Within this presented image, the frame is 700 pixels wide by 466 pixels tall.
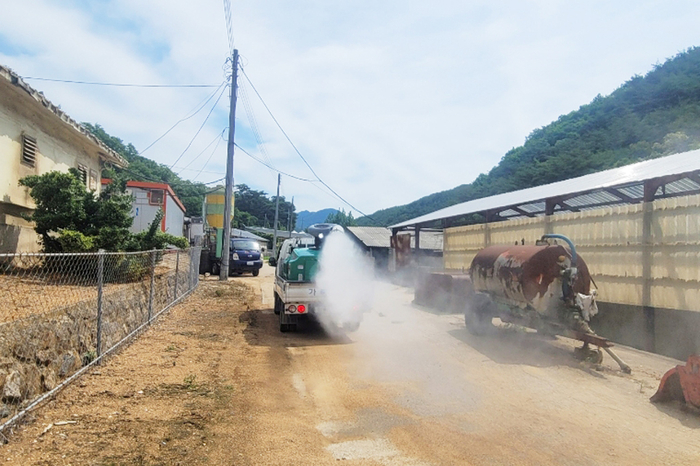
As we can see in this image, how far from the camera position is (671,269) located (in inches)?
329

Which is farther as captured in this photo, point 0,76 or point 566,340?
point 566,340

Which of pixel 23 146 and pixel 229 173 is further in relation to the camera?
pixel 229 173

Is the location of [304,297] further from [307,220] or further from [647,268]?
[307,220]

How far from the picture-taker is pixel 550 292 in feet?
27.0

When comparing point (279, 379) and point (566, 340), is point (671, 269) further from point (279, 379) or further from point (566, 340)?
point (279, 379)

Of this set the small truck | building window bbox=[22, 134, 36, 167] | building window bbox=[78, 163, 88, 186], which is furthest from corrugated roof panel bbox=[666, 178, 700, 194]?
building window bbox=[78, 163, 88, 186]

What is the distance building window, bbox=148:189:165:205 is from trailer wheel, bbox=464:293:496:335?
2774cm

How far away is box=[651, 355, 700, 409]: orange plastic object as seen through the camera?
5250mm

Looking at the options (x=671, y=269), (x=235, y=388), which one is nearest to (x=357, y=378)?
(x=235, y=388)

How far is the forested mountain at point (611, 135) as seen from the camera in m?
40.4

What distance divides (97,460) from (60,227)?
7.36 meters

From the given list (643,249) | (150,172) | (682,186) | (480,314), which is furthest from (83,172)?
(150,172)

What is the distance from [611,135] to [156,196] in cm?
4245

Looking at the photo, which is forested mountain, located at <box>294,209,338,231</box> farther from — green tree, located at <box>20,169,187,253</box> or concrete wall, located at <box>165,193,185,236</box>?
green tree, located at <box>20,169,187,253</box>
